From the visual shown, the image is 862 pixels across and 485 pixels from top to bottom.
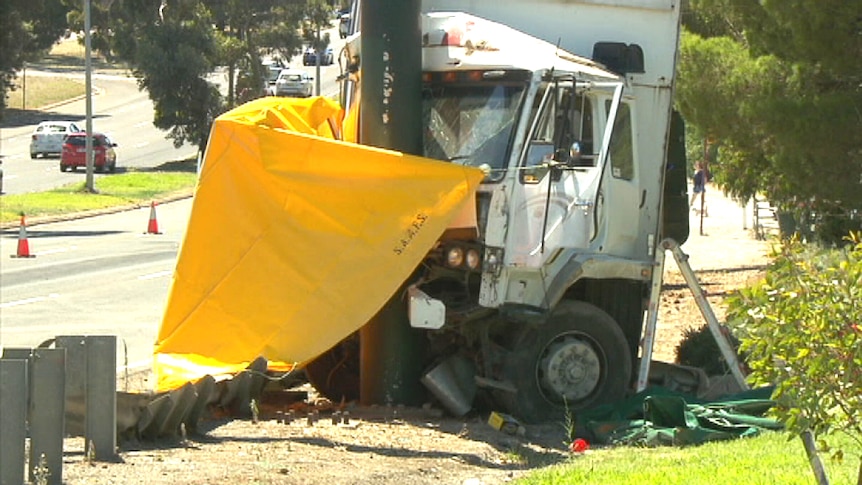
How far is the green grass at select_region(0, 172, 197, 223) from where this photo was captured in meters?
42.7

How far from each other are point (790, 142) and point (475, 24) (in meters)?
10.2

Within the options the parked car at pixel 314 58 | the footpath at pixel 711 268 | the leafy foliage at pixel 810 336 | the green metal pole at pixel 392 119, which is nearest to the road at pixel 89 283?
the green metal pole at pixel 392 119

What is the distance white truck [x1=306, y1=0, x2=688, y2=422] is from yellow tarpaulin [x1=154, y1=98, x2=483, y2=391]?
1.40 ft

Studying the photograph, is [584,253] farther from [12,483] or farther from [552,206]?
[12,483]

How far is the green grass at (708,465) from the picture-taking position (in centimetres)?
841

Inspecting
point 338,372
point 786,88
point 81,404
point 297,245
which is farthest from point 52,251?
point 81,404

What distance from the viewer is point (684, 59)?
24047 mm

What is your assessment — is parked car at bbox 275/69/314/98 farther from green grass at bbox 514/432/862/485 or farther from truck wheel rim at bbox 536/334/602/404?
green grass at bbox 514/432/862/485

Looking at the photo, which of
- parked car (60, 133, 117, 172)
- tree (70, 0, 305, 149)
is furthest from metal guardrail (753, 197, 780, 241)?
parked car (60, 133, 117, 172)

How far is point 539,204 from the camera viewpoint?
37.1 ft

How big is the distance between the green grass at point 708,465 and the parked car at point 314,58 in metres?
80.0

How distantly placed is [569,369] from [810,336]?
18.9 feet

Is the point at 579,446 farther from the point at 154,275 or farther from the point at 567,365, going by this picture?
the point at 154,275

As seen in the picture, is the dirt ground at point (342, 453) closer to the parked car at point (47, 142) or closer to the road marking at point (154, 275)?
the road marking at point (154, 275)
